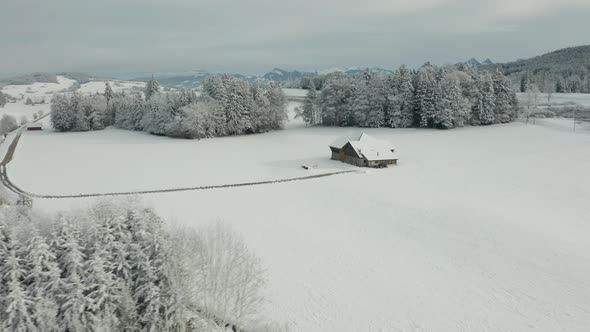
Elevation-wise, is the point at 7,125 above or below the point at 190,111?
below

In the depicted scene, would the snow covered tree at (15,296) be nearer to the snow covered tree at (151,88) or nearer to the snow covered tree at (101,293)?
the snow covered tree at (101,293)

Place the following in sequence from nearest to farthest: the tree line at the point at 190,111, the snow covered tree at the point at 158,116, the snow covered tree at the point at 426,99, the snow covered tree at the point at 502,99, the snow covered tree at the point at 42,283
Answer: the snow covered tree at the point at 42,283 < the tree line at the point at 190,111 < the snow covered tree at the point at 426,99 < the snow covered tree at the point at 158,116 < the snow covered tree at the point at 502,99

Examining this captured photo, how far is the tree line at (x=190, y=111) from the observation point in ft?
232

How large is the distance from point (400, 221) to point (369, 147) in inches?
833

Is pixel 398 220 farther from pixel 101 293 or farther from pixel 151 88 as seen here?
pixel 151 88

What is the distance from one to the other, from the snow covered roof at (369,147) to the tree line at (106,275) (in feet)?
114

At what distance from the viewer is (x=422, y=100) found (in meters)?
74.0

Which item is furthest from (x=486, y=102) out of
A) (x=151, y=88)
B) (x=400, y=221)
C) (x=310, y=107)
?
(x=151, y=88)

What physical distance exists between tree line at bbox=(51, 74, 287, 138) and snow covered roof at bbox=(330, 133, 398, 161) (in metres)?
27.6

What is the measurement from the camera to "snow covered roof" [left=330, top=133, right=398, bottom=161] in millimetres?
48188

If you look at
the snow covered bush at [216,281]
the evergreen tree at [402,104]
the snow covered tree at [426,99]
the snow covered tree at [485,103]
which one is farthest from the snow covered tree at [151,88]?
the snow covered bush at [216,281]

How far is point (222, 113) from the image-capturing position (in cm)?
7212

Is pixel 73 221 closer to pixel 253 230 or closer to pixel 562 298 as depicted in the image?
pixel 253 230

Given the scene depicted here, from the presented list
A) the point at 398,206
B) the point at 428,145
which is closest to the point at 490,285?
the point at 398,206
